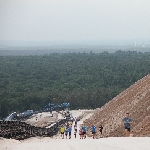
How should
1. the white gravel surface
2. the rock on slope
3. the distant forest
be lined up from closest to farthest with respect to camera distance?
1. the white gravel surface
2. the rock on slope
3. the distant forest

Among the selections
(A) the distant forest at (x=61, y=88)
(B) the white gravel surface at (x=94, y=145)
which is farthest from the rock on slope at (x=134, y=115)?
(A) the distant forest at (x=61, y=88)

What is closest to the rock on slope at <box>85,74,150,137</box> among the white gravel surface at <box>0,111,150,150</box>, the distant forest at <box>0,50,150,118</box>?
the white gravel surface at <box>0,111,150,150</box>

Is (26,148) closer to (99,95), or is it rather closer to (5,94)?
(99,95)

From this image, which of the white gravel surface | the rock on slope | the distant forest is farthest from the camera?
the distant forest

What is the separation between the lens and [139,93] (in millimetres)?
32938

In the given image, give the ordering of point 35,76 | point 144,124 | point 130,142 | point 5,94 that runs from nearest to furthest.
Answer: point 130,142
point 144,124
point 5,94
point 35,76

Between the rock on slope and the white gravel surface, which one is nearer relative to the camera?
the white gravel surface

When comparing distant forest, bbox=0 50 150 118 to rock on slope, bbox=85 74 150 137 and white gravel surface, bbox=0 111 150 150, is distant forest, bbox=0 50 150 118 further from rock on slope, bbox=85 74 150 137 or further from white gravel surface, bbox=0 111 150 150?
white gravel surface, bbox=0 111 150 150

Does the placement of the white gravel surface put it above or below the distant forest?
above

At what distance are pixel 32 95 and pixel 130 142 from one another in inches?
2368

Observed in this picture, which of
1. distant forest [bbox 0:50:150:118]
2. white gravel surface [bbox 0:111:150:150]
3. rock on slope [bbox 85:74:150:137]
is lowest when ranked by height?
distant forest [bbox 0:50:150:118]

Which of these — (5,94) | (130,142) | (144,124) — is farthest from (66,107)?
(130,142)

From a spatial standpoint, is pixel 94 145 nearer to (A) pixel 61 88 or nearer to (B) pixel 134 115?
(B) pixel 134 115

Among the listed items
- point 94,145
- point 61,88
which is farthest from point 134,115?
point 61,88
